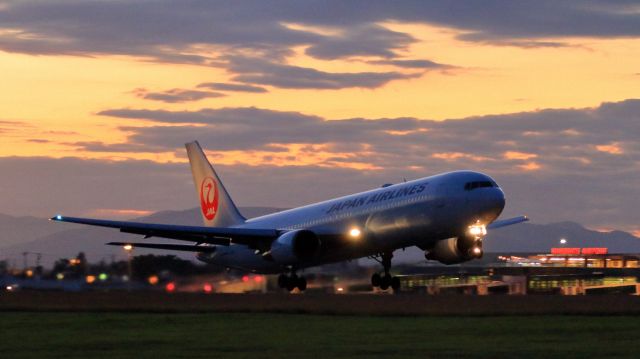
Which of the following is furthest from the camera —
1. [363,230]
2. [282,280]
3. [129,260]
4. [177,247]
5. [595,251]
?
[595,251]

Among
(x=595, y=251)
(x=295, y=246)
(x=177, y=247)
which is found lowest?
(x=295, y=246)

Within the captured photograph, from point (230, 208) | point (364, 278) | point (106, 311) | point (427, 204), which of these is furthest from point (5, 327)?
point (230, 208)

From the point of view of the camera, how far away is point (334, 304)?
43062 millimetres

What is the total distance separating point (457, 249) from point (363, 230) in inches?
175

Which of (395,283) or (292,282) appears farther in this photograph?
(292,282)

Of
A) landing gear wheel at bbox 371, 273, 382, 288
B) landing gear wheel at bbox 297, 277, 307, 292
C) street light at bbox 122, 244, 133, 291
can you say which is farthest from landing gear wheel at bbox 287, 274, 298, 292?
street light at bbox 122, 244, 133, 291

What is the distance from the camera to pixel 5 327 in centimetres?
3391

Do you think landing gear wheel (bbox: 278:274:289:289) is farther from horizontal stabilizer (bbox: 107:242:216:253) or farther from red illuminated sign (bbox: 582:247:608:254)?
→ red illuminated sign (bbox: 582:247:608:254)

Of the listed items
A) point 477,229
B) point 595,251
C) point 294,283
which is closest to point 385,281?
point 294,283

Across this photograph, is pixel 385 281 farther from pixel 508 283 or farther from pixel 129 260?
pixel 129 260

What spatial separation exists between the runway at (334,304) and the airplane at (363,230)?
3.34 meters

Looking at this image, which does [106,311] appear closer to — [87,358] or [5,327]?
[5,327]

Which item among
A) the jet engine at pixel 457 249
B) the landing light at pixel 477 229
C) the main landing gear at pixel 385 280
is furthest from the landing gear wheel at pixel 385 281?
the landing light at pixel 477 229

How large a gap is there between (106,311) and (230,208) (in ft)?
80.1
